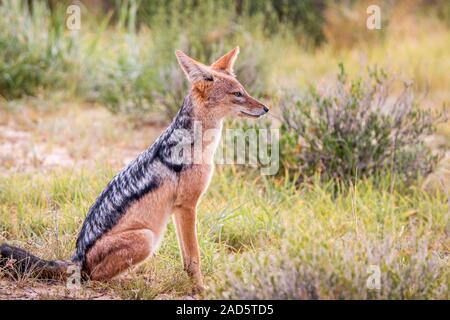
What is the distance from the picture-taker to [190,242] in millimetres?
4977

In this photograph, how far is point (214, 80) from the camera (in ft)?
17.2

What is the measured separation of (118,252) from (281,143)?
2.87 meters

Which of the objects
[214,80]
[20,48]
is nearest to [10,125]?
[20,48]

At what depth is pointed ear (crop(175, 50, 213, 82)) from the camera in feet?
16.9

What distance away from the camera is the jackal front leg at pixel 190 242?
16.3 feet

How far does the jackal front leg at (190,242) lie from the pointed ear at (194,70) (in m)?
0.91

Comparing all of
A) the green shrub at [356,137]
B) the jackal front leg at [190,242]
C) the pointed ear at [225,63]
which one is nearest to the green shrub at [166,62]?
the green shrub at [356,137]

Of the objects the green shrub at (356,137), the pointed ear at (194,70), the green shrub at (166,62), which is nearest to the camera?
the pointed ear at (194,70)

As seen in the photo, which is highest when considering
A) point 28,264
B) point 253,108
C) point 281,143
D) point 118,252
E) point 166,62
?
point 253,108

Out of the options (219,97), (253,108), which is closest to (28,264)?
(219,97)

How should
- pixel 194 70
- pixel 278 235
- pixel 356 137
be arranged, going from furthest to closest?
1. pixel 356 137
2. pixel 278 235
3. pixel 194 70

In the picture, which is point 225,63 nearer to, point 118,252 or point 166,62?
point 118,252

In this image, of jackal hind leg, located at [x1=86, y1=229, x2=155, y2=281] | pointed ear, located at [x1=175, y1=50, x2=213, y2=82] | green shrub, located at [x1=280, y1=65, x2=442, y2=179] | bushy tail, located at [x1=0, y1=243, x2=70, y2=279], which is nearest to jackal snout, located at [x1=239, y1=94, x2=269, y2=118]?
pointed ear, located at [x1=175, y1=50, x2=213, y2=82]

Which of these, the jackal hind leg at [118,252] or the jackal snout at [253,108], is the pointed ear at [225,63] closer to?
the jackal snout at [253,108]
